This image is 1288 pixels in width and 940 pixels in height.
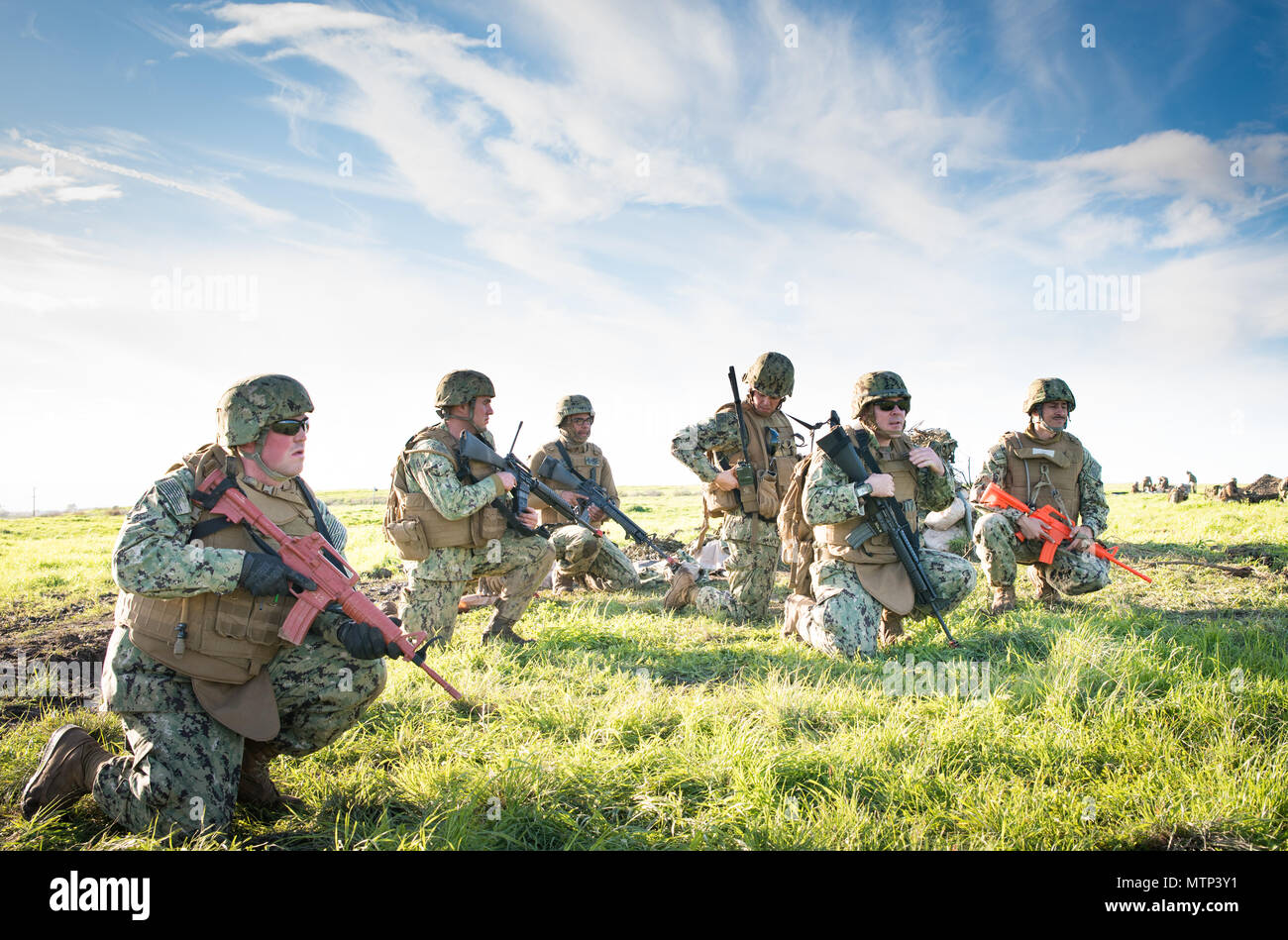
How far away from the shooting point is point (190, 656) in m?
3.24

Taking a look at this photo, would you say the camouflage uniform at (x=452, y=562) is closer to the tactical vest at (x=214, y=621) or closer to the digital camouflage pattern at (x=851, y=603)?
the tactical vest at (x=214, y=621)

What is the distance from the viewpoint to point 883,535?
594 centimetres

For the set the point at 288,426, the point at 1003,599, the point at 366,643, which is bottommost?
the point at 1003,599

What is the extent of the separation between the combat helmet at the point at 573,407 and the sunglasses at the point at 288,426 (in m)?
5.93

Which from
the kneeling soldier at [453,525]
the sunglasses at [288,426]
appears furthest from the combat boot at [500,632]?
the sunglasses at [288,426]

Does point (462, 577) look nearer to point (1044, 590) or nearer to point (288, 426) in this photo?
point (288, 426)

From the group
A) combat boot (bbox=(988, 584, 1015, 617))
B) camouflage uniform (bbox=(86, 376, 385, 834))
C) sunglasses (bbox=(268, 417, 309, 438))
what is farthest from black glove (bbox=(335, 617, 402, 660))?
combat boot (bbox=(988, 584, 1015, 617))

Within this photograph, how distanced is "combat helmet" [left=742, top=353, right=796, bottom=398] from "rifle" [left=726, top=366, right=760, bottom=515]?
198 mm

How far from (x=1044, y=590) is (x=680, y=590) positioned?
151 inches

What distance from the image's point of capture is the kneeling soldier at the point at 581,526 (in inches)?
351

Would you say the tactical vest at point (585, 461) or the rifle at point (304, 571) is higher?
the tactical vest at point (585, 461)

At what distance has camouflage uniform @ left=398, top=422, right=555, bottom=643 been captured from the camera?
5.90m

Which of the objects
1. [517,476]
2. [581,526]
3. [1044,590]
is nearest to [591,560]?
[581,526]
